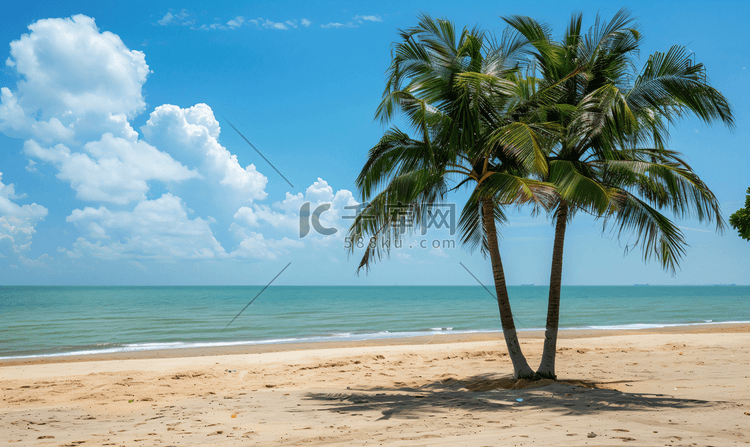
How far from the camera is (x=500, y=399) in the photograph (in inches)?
269

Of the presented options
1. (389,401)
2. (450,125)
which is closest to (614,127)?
(450,125)

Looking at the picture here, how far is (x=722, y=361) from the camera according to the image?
1052 centimetres

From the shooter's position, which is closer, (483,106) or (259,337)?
(483,106)

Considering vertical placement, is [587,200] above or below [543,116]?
below

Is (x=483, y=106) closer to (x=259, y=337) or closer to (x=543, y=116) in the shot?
(x=543, y=116)

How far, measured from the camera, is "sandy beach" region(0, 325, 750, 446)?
16.5 ft

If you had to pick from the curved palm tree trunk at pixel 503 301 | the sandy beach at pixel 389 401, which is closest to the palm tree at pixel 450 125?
the curved palm tree trunk at pixel 503 301

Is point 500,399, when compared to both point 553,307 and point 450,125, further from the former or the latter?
point 450,125

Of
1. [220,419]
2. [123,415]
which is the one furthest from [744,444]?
[123,415]

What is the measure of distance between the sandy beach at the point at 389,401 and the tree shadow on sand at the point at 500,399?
28 millimetres

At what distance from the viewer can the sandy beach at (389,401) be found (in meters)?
5.03

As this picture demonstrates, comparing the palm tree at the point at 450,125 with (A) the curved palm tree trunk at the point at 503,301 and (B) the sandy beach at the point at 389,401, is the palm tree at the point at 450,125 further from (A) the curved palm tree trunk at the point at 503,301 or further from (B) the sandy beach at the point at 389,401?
(B) the sandy beach at the point at 389,401

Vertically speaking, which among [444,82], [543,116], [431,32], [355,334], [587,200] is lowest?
[355,334]

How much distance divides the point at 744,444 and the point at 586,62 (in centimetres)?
608
